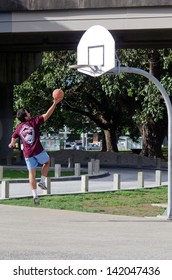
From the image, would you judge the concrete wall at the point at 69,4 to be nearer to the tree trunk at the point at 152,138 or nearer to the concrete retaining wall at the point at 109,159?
the concrete retaining wall at the point at 109,159

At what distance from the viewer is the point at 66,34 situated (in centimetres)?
3612

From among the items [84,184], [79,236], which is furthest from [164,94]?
[84,184]

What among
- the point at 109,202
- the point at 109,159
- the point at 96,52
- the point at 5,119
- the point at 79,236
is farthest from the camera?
the point at 109,159

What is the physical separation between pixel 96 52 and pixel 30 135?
2282mm

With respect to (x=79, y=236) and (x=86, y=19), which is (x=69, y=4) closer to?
(x=86, y=19)

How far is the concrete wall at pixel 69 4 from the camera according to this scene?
30828 millimetres

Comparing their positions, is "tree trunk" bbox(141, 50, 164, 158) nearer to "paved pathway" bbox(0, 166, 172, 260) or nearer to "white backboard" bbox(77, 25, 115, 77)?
"white backboard" bbox(77, 25, 115, 77)

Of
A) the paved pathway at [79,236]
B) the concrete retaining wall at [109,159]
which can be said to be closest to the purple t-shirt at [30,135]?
the paved pathway at [79,236]

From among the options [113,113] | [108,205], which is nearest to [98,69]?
[108,205]

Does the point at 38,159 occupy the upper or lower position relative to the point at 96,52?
lower

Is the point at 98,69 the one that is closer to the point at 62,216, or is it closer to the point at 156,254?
the point at 62,216

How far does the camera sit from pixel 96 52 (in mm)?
15180

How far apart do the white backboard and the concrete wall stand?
1574 cm

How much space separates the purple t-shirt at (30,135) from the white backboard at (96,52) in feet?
4.66
